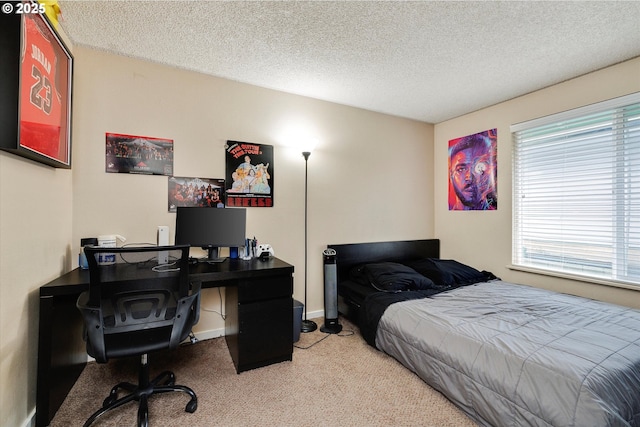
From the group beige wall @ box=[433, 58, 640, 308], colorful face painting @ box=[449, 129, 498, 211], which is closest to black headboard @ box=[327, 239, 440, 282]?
beige wall @ box=[433, 58, 640, 308]

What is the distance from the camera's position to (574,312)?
211cm

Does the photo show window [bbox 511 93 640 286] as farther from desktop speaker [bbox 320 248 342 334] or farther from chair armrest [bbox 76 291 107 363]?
chair armrest [bbox 76 291 107 363]

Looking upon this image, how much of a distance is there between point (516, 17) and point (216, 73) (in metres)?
2.47

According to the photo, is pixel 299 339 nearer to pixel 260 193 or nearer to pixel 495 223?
pixel 260 193

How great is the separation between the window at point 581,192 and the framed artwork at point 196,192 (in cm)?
329

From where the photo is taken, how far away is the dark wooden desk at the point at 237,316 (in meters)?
1.69

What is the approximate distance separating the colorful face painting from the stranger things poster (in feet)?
8.36

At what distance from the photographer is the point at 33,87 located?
148cm

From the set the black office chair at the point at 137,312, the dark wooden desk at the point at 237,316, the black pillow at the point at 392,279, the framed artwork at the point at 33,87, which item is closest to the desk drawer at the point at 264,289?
the dark wooden desk at the point at 237,316

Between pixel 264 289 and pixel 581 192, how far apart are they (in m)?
3.13

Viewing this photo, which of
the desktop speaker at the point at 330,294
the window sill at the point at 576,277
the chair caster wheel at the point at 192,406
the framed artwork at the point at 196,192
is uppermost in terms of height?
the framed artwork at the point at 196,192

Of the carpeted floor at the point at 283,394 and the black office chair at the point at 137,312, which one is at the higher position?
the black office chair at the point at 137,312

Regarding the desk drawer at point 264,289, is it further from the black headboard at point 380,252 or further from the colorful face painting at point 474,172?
the colorful face painting at point 474,172

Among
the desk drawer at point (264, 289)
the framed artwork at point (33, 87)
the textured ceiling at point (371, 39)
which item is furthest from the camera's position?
the desk drawer at point (264, 289)
